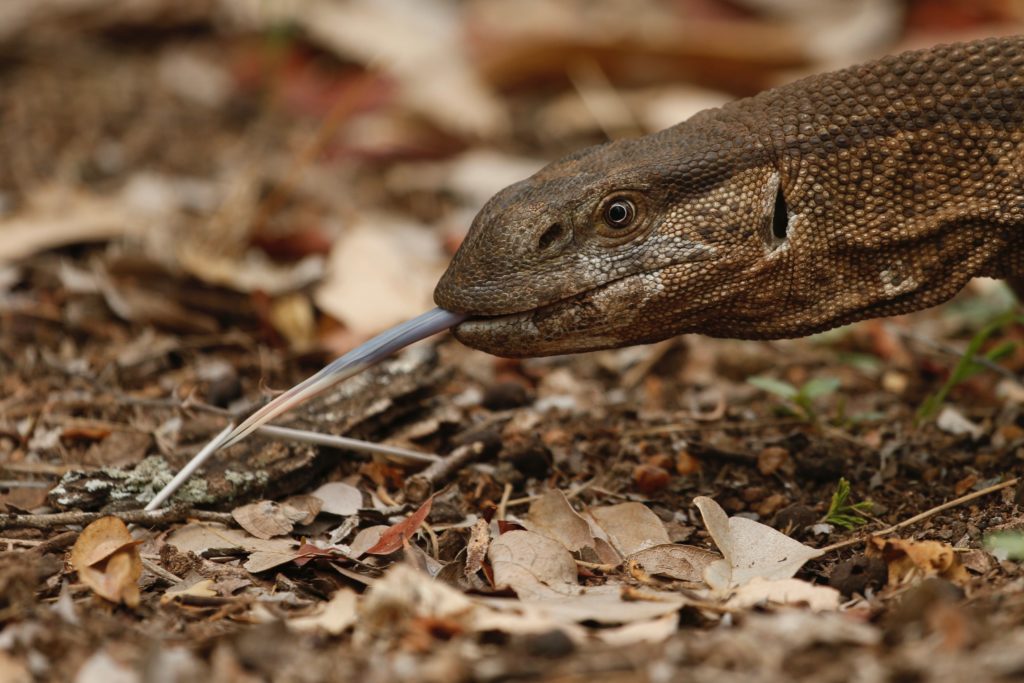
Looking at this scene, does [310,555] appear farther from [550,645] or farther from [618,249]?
[618,249]

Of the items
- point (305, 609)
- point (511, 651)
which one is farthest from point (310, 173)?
point (511, 651)

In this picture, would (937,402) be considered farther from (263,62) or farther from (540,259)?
(263,62)

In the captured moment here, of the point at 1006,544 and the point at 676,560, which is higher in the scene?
the point at 1006,544

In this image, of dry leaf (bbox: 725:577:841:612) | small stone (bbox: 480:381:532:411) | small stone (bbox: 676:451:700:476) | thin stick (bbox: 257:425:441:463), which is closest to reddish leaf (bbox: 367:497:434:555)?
thin stick (bbox: 257:425:441:463)

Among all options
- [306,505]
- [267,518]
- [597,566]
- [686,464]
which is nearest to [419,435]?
[306,505]

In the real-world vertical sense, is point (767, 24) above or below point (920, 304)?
above

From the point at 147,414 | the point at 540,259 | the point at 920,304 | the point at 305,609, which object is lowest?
the point at 305,609

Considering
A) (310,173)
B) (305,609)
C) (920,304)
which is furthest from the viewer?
(310,173)
